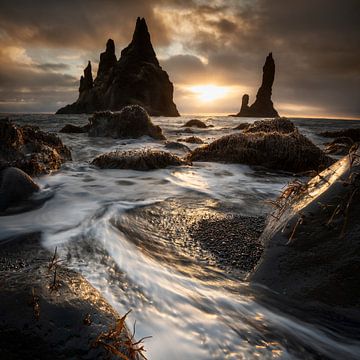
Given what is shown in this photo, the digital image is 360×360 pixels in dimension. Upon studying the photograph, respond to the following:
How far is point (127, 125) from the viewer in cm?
1277

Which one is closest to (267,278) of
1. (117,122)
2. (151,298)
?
(151,298)

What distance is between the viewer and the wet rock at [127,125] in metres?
12.8

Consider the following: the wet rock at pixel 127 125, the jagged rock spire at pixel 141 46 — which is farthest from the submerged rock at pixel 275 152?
the jagged rock spire at pixel 141 46

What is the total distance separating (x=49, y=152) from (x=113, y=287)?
5.04 m

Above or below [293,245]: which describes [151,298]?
below

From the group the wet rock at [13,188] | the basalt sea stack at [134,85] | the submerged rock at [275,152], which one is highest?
the basalt sea stack at [134,85]

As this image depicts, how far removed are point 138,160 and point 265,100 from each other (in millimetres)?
139428

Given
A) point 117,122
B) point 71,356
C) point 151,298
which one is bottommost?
point 151,298

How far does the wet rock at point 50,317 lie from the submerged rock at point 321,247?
1.27 meters

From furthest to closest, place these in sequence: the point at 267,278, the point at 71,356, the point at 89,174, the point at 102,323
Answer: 1. the point at 89,174
2. the point at 267,278
3. the point at 102,323
4. the point at 71,356

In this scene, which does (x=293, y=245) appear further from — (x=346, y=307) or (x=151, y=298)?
(x=151, y=298)

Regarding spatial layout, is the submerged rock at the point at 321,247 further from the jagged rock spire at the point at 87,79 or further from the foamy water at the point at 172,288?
the jagged rock spire at the point at 87,79

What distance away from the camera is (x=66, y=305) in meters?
1.40

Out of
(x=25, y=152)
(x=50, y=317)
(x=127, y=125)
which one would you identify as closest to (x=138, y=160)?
(x=25, y=152)
